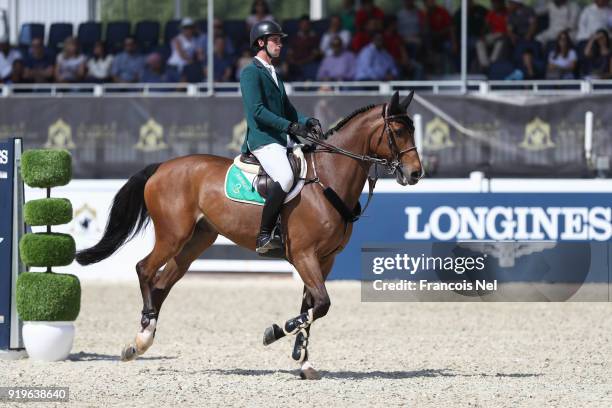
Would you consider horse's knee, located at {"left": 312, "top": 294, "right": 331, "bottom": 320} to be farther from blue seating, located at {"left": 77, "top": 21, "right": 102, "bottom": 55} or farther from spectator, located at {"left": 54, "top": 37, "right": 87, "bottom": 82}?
blue seating, located at {"left": 77, "top": 21, "right": 102, "bottom": 55}

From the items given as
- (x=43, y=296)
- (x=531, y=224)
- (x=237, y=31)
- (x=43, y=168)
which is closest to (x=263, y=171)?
(x=43, y=168)

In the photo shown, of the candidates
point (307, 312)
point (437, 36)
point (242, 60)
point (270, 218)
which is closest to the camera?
point (307, 312)

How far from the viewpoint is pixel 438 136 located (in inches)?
614

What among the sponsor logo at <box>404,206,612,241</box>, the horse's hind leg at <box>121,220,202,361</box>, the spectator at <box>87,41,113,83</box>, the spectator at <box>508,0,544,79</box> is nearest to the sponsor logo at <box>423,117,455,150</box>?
the spectator at <box>508,0,544,79</box>

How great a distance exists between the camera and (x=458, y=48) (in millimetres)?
17750

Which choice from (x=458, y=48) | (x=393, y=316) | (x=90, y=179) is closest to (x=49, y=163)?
(x=393, y=316)

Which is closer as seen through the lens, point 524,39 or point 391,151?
point 391,151

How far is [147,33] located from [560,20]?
22.6ft

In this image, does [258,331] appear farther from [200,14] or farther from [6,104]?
[200,14]

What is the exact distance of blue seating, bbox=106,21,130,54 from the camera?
19.3 metres

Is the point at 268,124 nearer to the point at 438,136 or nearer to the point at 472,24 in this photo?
the point at 438,136

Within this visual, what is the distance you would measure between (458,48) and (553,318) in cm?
658

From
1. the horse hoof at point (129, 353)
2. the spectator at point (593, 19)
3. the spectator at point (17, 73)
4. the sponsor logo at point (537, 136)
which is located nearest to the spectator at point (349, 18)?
the spectator at point (593, 19)

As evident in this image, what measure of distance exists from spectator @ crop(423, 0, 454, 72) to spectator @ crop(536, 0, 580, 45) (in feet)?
4.81
